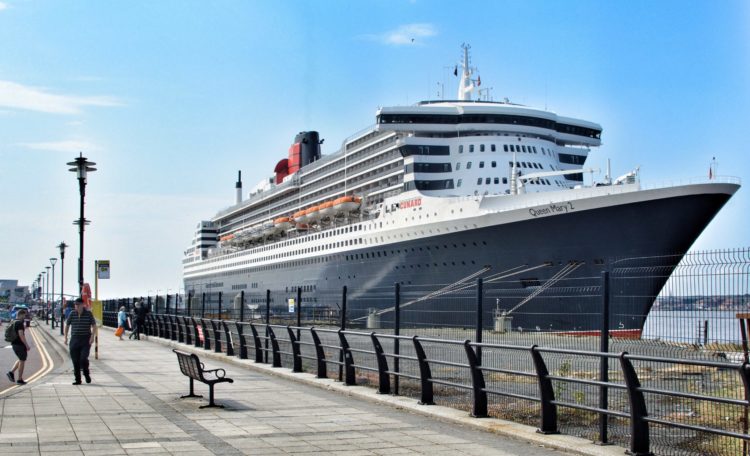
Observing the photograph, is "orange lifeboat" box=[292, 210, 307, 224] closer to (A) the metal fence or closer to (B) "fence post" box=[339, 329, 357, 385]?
(A) the metal fence

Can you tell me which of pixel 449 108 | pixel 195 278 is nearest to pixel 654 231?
pixel 449 108

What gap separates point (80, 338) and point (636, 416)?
9.66 m

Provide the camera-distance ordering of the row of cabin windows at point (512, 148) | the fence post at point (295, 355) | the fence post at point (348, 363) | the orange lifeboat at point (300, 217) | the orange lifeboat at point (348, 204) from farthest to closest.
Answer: the orange lifeboat at point (300, 217) < the orange lifeboat at point (348, 204) < the row of cabin windows at point (512, 148) < the fence post at point (295, 355) < the fence post at point (348, 363)

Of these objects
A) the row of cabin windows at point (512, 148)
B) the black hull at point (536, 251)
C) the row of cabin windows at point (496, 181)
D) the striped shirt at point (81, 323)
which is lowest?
the striped shirt at point (81, 323)

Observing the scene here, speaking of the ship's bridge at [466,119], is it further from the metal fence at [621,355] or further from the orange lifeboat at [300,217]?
the metal fence at [621,355]

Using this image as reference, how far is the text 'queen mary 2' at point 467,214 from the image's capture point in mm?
28062

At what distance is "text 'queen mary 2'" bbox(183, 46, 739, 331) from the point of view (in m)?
28.1

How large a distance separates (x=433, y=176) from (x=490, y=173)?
274cm

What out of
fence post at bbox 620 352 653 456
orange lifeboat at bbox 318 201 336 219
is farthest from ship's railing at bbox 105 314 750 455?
orange lifeboat at bbox 318 201 336 219

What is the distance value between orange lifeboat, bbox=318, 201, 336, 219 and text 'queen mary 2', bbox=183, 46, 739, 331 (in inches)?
5.5

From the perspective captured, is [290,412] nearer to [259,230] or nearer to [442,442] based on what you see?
[442,442]

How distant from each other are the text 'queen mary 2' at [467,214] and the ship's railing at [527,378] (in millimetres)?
850

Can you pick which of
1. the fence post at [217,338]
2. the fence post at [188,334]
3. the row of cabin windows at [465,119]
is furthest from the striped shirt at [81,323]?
the row of cabin windows at [465,119]

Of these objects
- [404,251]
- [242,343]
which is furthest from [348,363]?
[404,251]
